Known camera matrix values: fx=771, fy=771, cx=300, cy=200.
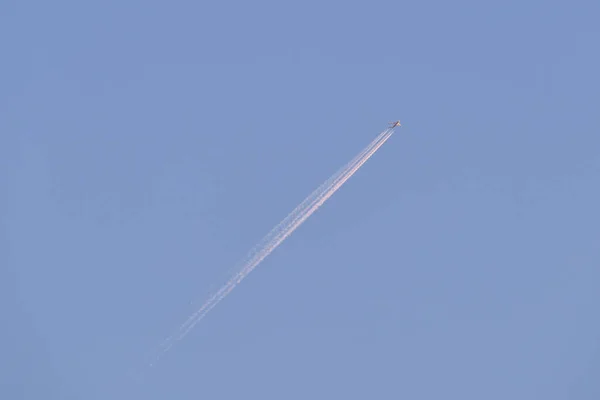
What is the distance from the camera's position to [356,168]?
34875mm

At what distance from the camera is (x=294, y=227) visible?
3419 cm

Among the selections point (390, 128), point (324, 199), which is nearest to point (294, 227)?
point (324, 199)

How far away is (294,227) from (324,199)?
71.9 inches

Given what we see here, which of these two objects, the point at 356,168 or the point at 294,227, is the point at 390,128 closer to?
the point at 356,168

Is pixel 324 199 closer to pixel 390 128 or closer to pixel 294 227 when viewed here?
pixel 294 227

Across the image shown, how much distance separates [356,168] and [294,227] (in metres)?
3.91

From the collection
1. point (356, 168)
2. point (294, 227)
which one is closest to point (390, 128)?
point (356, 168)

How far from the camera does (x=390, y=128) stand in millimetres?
35344

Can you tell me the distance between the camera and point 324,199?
3431 centimetres

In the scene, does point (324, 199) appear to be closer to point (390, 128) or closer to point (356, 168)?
point (356, 168)

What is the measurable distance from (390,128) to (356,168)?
2.49m

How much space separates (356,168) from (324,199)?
2105 mm
